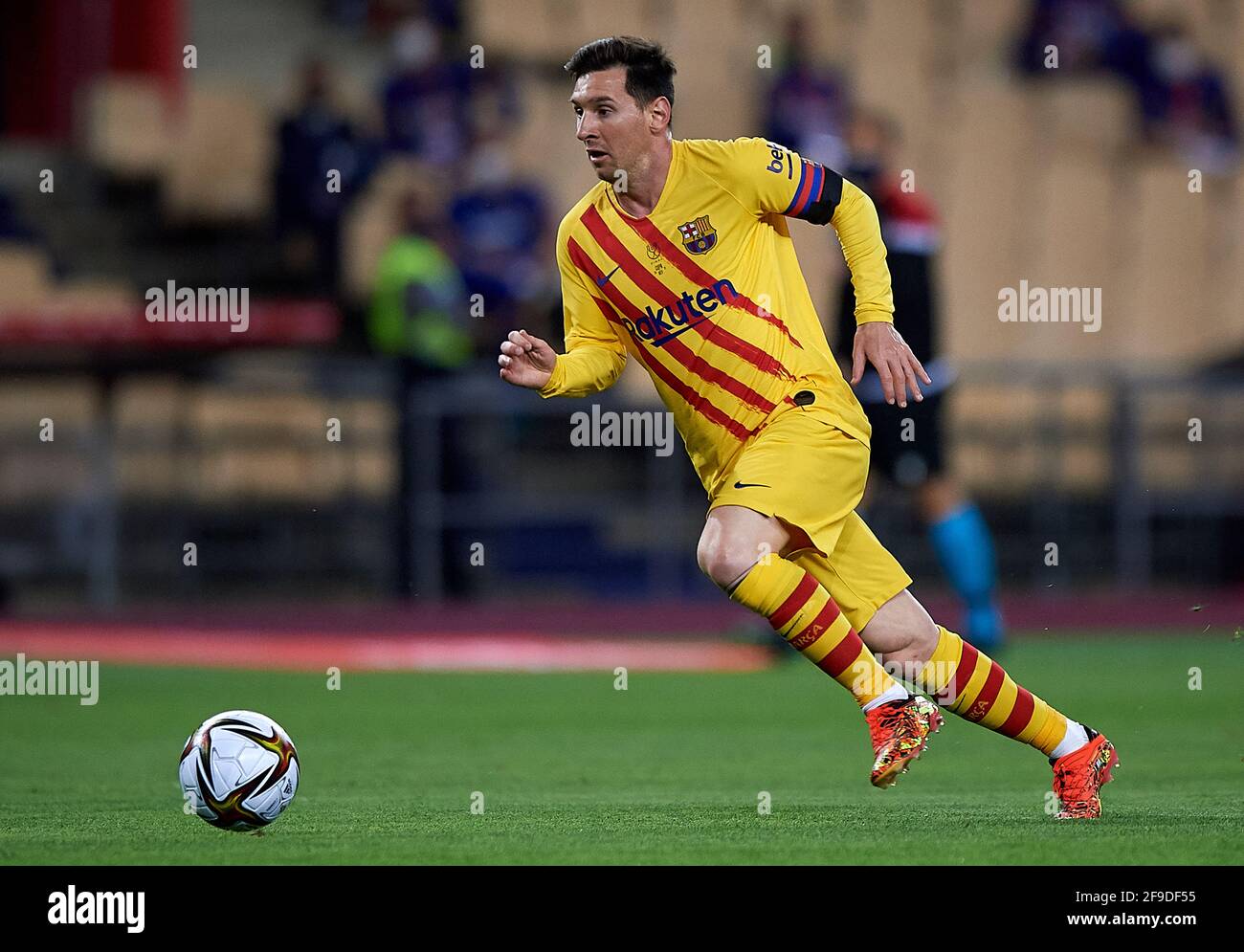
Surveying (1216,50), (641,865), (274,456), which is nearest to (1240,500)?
(1216,50)

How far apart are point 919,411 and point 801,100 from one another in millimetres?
6305

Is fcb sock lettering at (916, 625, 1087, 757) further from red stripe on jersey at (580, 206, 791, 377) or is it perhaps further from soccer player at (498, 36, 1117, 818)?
red stripe on jersey at (580, 206, 791, 377)

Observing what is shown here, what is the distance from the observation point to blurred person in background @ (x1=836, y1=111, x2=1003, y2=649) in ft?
34.9

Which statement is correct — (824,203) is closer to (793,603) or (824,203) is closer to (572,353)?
(572,353)

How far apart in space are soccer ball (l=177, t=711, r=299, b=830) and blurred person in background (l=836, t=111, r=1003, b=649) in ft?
17.7

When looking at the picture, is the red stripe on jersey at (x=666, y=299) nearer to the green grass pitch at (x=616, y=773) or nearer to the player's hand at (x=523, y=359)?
the player's hand at (x=523, y=359)

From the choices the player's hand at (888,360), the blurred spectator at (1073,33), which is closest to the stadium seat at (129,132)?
the blurred spectator at (1073,33)

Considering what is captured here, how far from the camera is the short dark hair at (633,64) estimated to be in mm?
6008

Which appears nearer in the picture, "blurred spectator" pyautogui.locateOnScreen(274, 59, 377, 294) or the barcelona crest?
the barcelona crest

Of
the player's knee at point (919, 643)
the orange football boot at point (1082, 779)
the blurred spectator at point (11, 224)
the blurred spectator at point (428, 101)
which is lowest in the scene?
the orange football boot at point (1082, 779)

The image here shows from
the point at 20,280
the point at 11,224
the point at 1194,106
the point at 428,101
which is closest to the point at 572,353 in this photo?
the point at 428,101

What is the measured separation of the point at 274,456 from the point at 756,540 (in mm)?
9986

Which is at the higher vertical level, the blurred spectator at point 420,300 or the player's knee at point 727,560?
the blurred spectator at point 420,300

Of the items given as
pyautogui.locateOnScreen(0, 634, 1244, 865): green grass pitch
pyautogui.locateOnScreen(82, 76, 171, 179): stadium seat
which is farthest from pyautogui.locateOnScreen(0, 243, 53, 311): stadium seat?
pyautogui.locateOnScreen(0, 634, 1244, 865): green grass pitch
